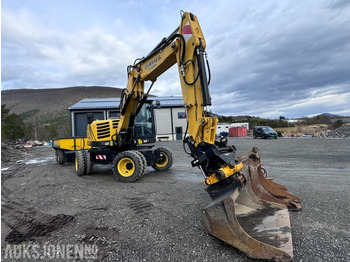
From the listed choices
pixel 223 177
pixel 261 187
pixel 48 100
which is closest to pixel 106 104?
pixel 261 187

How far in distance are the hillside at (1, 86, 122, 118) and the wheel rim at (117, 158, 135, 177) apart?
87.2 metres

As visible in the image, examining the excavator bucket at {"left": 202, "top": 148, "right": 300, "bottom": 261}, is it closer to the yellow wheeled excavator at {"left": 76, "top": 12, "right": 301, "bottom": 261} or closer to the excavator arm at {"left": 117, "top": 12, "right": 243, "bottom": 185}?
the yellow wheeled excavator at {"left": 76, "top": 12, "right": 301, "bottom": 261}

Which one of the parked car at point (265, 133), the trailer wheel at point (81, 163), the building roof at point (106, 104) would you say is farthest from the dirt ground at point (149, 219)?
the building roof at point (106, 104)

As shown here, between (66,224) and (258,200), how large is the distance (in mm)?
3149

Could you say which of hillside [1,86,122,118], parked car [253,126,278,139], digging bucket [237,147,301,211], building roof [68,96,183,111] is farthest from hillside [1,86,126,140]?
digging bucket [237,147,301,211]

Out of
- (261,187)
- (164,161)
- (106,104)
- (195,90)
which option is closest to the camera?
(261,187)

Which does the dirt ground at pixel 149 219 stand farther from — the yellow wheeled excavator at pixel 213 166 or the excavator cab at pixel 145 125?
the excavator cab at pixel 145 125

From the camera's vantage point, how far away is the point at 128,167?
22.5 ft

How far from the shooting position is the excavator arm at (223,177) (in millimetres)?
2494

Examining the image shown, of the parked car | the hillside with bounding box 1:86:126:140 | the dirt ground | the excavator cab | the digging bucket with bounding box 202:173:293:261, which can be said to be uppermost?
the hillside with bounding box 1:86:126:140

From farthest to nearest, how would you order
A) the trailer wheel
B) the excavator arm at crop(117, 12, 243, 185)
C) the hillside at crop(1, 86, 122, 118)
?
1. the hillside at crop(1, 86, 122, 118)
2. the trailer wheel
3. the excavator arm at crop(117, 12, 243, 185)

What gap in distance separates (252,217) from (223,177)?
69cm

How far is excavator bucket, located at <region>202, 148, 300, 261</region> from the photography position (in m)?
2.36

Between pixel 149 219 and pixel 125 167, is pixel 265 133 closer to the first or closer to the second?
pixel 125 167
